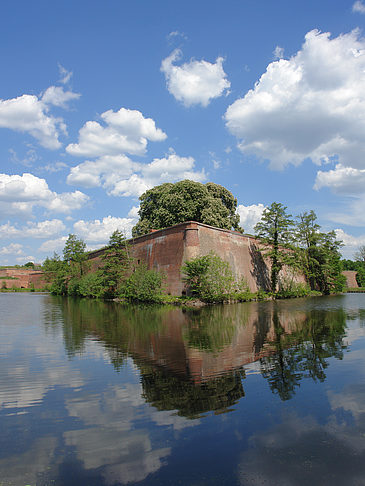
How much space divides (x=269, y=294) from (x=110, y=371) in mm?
26569

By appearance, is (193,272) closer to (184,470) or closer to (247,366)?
(247,366)

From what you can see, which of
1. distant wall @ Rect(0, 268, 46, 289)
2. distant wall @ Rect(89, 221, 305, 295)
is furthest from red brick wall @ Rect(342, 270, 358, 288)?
distant wall @ Rect(0, 268, 46, 289)

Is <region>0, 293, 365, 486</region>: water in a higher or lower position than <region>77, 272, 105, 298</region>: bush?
lower

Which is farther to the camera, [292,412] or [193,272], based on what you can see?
[193,272]

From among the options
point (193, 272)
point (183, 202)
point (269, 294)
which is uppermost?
point (183, 202)

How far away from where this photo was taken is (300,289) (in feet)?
113

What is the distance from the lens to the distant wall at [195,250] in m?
25.8

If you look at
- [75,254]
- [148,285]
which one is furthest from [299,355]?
[75,254]

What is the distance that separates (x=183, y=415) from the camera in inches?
165

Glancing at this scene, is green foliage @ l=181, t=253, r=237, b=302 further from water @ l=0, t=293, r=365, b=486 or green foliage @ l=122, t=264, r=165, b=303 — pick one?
water @ l=0, t=293, r=365, b=486

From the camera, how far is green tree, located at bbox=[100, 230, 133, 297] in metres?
33.0

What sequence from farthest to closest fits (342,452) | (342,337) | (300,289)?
1. (300,289)
2. (342,337)
3. (342,452)

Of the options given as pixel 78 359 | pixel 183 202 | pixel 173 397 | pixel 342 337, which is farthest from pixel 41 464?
pixel 183 202

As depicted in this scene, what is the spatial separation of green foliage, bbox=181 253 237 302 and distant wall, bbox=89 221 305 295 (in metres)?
1.14
